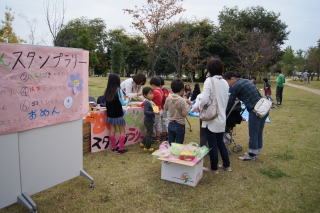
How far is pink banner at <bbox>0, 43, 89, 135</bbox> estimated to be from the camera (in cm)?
230

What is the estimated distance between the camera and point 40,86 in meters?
2.58

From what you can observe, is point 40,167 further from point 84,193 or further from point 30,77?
point 30,77

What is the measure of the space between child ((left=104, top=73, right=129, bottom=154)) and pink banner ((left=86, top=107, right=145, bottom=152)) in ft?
0.48

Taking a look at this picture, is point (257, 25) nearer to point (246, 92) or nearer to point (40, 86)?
point (246, 92)

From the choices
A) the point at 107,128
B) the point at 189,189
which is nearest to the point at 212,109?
the point at 189,189

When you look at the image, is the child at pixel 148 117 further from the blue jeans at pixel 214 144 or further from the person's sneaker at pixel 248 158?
the person's sneaker at pixel 248 158

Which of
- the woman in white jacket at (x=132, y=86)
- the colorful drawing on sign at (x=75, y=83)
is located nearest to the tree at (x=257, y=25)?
the woman in white jacket at (x=132, y=86)

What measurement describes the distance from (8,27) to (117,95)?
68.2ft

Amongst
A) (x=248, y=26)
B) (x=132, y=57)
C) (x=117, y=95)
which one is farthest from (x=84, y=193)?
(x=132, y=57)

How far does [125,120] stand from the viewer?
4.99 meters

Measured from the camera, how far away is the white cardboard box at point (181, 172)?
Result: 11.0 ft

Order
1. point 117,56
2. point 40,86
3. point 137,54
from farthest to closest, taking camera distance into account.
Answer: point 137,54 < point 117,56 < point 40,86

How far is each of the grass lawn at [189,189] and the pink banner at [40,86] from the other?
3.24ft

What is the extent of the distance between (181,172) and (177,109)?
102 centimetres
